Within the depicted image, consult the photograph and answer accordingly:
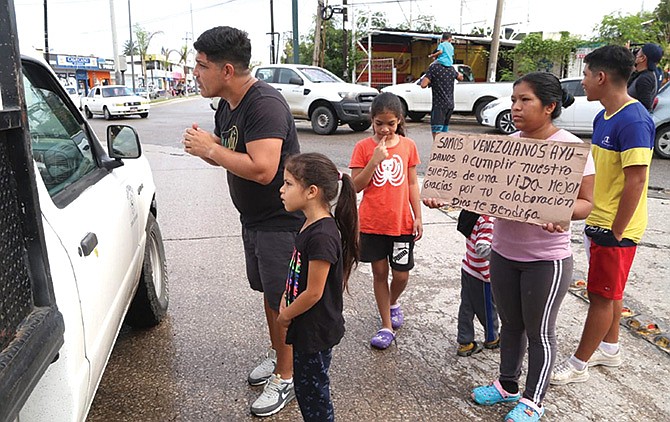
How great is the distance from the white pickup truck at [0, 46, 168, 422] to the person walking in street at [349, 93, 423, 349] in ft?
4.24

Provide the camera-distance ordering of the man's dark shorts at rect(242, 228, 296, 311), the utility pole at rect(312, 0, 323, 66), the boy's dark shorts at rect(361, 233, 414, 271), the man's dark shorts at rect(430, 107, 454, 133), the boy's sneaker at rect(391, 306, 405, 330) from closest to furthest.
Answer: the man's dark shorts at rect(242, 228, 296, 311) → the boy's dark shorts at rect(361, 233, 414, 271) → the boy's sneaker at rect(391, 306, 405, 330) → the man's dark shorts at rect(430, 107, 454, 133) → the utility pole at rect(312, 0, 323, 66)

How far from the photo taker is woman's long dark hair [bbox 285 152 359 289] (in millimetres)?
2193

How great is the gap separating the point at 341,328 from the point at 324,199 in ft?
1.77

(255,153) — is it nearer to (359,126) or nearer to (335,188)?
(335,188)

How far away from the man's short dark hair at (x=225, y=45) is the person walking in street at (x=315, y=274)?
61 centimetres

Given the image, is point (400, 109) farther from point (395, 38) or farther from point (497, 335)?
point (395, 38)

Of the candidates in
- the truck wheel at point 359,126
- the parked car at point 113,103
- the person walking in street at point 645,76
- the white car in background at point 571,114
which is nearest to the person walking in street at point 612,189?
the person walking in street at point 645,76

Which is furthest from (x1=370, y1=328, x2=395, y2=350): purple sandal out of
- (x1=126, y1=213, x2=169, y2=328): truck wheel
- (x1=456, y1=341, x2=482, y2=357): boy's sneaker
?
(x1=126, y1=213, x2=169, y2=328): truck wheel

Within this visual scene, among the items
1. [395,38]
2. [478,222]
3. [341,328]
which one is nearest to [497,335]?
[478,222]

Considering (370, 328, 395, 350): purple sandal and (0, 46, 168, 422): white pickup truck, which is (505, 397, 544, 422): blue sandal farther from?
(0, 46, 168, 422): white pickup truck

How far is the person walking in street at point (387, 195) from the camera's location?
122 inches

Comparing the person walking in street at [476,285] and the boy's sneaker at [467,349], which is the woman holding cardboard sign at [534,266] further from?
the boy's sneaker at [467,349]

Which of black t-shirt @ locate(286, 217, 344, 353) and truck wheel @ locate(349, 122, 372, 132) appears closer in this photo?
black t-shirt @ locate(286, 217, 344, 353)

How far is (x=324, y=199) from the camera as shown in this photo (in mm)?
2236
